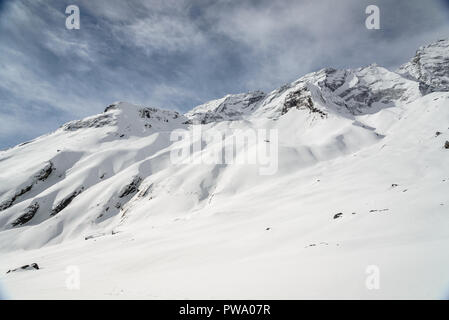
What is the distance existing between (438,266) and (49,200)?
87.0m

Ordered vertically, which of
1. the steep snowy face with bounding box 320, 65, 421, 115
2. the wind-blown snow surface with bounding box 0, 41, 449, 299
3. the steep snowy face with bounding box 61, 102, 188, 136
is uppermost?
the steep snowy face with bounding box 320, 65, 421, 115

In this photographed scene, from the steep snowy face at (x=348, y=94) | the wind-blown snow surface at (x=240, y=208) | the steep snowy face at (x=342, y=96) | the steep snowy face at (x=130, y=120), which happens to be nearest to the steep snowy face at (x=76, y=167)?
the steep snowy face at (x=130, y=120)

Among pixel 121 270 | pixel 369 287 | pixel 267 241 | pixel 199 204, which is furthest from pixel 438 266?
pixel 199 204

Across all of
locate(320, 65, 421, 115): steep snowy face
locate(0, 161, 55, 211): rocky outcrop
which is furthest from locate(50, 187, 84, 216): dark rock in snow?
locate(320, 65, 421, 115): steep snowy face

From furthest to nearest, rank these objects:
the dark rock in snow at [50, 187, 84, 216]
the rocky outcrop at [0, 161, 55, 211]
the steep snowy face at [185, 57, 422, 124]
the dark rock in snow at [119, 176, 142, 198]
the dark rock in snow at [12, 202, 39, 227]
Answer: the steep snowy face at [185, 57, 422, 124] → the rocky outcrop at [0, 161, 55, 211] → the dark rock in snow at [50, 187, 84, 216] → the dark rock in snow at [119, 176, 142, 198] → the dark rock in snow at [12, 202, 39, 227]

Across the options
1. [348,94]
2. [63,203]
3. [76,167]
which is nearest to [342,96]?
[348,94]

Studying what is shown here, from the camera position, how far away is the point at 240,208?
2819 cm

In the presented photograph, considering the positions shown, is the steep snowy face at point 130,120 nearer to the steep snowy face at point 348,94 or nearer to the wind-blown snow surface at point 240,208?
the wind-blown snow surface at point 240,208

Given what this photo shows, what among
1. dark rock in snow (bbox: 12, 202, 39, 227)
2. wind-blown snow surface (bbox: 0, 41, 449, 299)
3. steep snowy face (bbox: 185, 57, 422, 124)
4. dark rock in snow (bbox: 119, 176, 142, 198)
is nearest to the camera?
wind-blown snow surface (bbox: 0, 41, 449, 299)

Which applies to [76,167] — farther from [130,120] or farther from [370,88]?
[370,88]

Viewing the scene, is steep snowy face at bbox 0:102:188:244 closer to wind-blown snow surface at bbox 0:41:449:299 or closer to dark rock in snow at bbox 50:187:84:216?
dark rock in snow at bbox 50:187:84:216

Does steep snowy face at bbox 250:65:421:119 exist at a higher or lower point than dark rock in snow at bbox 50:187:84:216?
higher

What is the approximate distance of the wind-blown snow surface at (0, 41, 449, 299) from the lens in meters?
7.32

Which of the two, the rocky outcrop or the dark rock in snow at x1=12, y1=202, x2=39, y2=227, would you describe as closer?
the dark rock in snow at x1=12, y1=202, x2=39, y2=227
